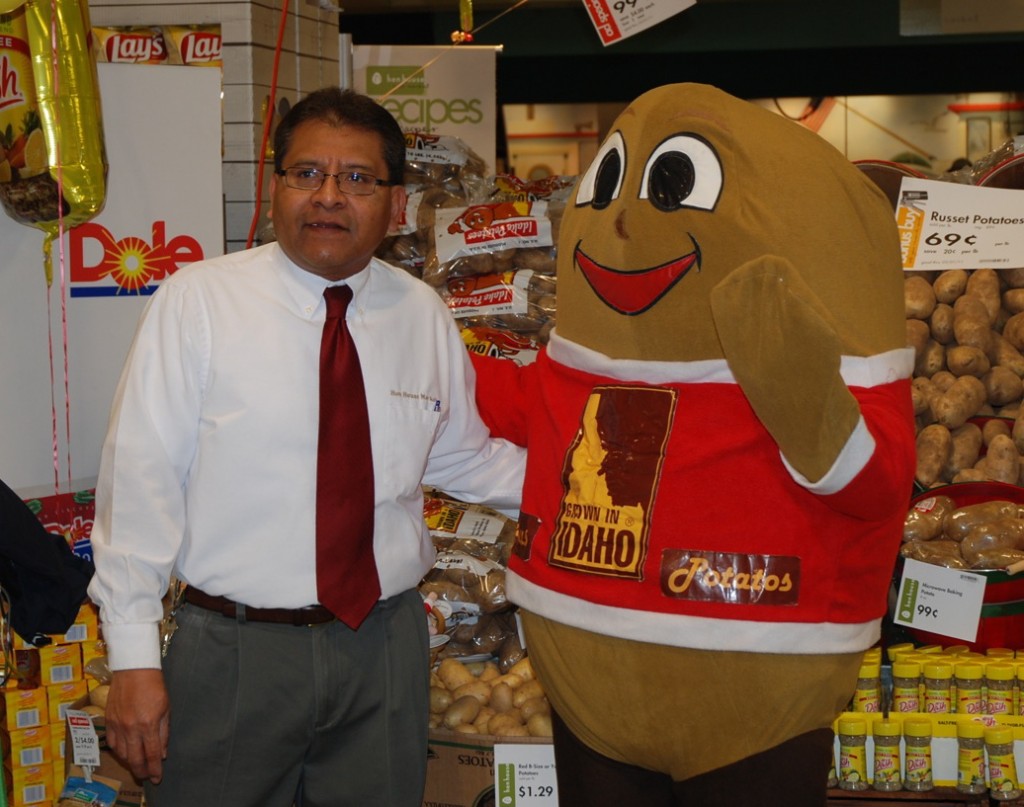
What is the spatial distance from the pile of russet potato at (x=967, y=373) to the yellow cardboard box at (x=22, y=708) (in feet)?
8.28

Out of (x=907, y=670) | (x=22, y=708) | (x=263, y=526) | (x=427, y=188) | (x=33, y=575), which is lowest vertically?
(x=22, y=708)

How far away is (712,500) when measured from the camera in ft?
6.53

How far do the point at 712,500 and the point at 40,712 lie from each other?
2.10 metres

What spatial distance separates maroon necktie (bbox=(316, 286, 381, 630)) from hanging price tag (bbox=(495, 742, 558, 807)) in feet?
2.66

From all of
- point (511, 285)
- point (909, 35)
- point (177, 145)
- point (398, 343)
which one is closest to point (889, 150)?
point (909, 35)

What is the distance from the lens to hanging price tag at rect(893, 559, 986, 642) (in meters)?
3.00

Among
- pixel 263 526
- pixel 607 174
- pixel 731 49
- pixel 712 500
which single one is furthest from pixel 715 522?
pixel 731 49

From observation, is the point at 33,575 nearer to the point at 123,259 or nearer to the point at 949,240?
the point at 123,259

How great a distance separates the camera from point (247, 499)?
2.18 metres

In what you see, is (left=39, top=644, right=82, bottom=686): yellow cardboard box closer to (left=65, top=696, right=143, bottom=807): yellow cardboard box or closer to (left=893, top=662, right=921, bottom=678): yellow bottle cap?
(left=65, top=696, right=143, bottom=807): yellow cardboard box

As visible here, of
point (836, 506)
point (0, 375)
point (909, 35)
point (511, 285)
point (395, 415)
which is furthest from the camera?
point (909, 35)

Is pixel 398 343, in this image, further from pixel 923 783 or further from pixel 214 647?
pixel 923 783

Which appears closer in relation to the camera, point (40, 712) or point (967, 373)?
point (40, 712)

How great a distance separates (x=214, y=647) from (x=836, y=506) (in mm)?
1068
